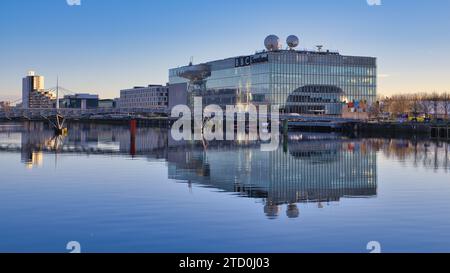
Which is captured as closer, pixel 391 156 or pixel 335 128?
pixel 391 156

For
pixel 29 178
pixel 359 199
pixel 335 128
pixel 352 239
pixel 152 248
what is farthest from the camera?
pixel 335 128

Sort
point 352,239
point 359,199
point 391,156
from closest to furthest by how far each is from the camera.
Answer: point 352,239 < point 359,199 < point 391,156

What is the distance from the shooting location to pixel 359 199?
27.8 meters

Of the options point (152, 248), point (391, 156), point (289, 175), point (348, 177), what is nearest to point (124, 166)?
point (289, 175)

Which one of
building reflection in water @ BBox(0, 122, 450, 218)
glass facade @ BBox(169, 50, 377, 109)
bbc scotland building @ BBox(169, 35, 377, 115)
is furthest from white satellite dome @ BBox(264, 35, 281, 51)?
building reflection in water @ BBox(0, 122, 450, 218)

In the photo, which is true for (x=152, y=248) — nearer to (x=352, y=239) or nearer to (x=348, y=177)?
(x=352, y=239)

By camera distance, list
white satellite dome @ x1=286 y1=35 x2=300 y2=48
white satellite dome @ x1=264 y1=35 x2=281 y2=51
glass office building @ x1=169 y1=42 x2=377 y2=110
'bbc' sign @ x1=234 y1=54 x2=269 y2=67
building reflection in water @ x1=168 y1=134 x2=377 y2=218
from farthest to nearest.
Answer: white satellite dome @ x1=286 y1=35 x2=300 y2=48 < white satellite dome @ x1=264 y1=35 x2=281 y2=51 < glass office building @ x1=169 y1=42 x2=377 y2=110 < 'bbc' sign @ x1=234 y1=54 x2=269 y2=67 < building reflection in water @ x1=168 y1=134 x2=377 y2=218

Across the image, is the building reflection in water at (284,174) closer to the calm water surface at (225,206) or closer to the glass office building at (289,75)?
the calm water surface at (225,206)

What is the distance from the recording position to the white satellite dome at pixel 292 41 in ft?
468

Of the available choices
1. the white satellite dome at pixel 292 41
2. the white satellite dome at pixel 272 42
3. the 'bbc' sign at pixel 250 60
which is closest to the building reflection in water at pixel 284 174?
the 'bbc' sign at pixel 250 60

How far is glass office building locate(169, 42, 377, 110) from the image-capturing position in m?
142

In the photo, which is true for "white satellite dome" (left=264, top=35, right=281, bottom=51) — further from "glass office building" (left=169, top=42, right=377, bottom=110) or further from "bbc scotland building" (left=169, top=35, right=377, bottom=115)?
"glass office building" (left=169, top=42, right=377, bottom=110)

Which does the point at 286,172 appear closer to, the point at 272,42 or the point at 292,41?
the point at 272,42

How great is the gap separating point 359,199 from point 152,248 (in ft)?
42.6
